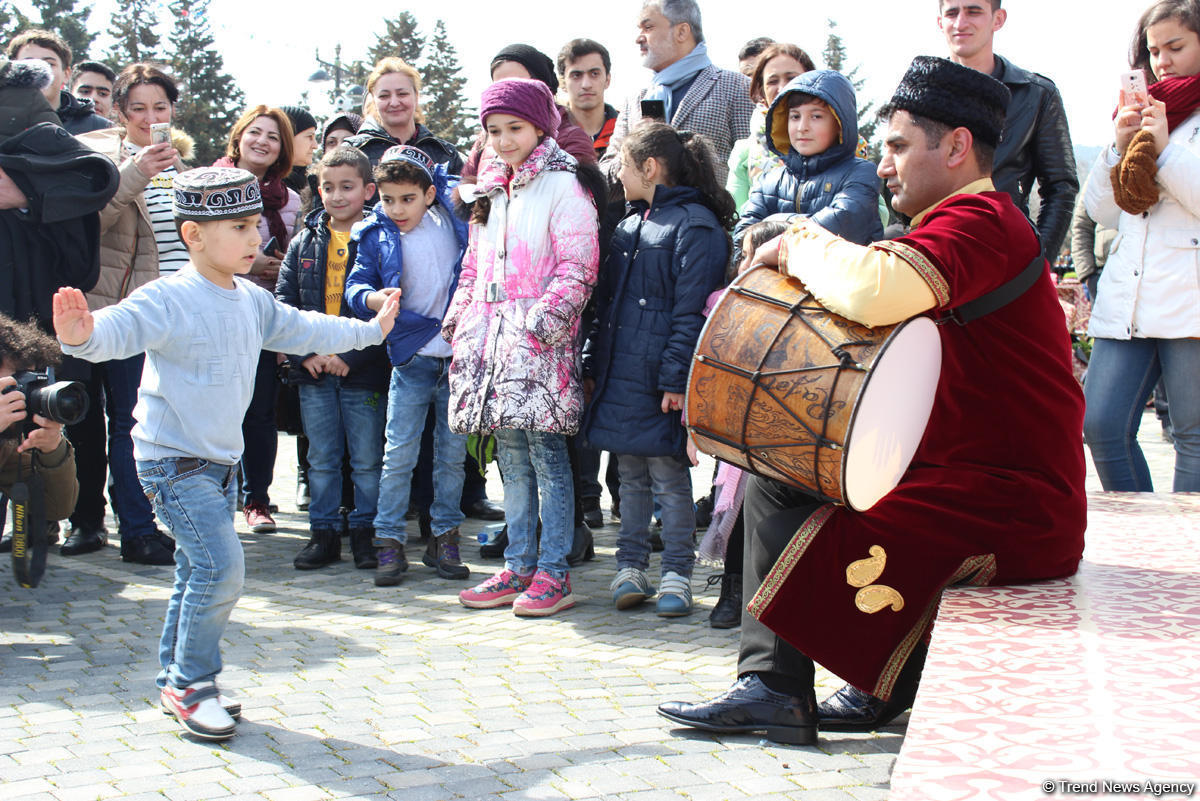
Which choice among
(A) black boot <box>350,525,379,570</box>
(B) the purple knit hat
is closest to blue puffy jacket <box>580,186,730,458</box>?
(B) the purple knit hat

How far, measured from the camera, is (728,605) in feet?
16.3

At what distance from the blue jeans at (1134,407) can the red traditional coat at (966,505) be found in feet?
5.80

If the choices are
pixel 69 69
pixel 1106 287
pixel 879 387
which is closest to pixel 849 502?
pixel 879 387

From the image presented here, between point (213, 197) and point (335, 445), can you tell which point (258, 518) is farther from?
point (213, 197)

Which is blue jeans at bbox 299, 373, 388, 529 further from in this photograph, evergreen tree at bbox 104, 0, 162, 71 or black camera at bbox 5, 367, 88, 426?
evergreen tree at bbox 104, 0, 162, 71

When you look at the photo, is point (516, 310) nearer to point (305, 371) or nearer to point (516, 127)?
point (516, 127)

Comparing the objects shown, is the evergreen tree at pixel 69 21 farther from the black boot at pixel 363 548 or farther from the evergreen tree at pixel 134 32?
the black boot at pixel 363 548

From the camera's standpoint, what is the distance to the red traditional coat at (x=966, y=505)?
118 inches

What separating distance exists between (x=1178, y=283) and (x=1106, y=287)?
31 cm

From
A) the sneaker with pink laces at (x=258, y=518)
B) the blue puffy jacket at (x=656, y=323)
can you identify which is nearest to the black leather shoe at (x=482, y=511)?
the sneaker with pink laces at (x=258, y=518)

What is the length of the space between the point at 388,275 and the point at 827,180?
231cm

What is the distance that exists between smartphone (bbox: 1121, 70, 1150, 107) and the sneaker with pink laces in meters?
5.36

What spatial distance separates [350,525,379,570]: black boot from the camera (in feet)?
20.5

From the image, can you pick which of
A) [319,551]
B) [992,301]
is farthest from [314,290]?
[992,301]
